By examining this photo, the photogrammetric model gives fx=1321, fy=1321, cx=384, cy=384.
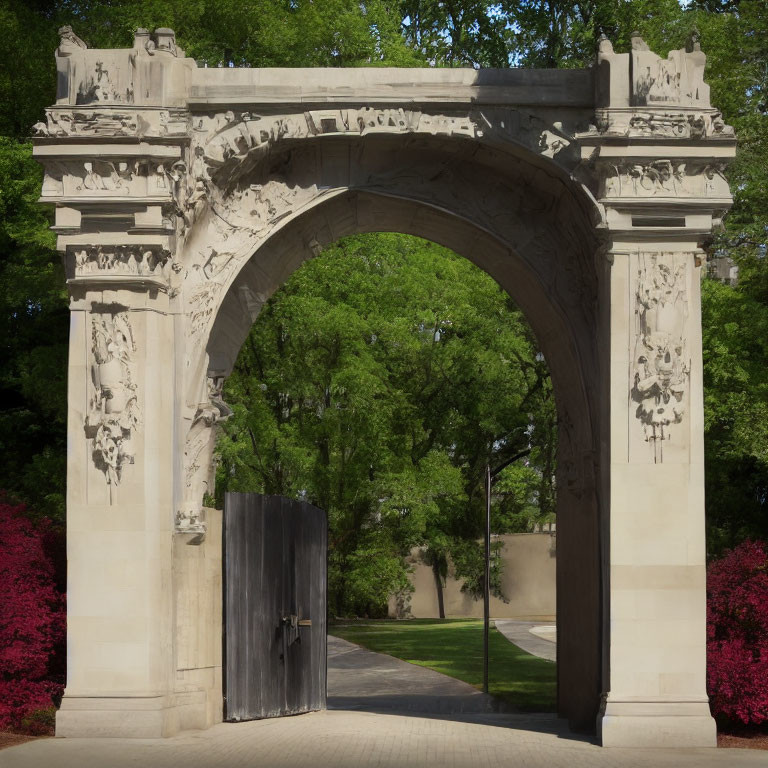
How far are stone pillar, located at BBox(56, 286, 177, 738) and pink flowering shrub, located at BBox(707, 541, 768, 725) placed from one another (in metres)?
5.29

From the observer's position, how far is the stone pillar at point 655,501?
11859mm

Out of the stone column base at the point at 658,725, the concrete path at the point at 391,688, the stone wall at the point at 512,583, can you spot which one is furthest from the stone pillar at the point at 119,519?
the stone wall at the point at 512,583

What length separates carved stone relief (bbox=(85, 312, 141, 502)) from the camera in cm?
1226

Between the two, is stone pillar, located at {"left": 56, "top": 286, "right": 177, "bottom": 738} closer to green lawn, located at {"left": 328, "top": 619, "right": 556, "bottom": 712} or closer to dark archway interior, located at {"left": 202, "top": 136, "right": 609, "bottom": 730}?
dark archway interior, located at {"left": 202, "top": 136, "right": 609, "bottom": 730}

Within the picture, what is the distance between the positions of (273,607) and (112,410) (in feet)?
11.2

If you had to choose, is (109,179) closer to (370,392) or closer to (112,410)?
(112,410)

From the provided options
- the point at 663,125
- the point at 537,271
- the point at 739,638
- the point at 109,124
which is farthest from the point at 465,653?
the point at 109,124

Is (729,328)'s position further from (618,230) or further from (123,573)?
(123,573)

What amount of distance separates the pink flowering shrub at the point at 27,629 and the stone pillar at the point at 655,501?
5576 mm

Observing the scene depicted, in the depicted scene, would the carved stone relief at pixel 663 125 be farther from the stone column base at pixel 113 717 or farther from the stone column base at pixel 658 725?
the stone column base at pixel 113 717

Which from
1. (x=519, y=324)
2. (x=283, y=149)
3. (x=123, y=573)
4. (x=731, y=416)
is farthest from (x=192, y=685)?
(x=519, y=324)

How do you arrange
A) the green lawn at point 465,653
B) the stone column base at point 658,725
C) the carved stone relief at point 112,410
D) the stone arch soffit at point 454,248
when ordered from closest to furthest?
the stone column base at point 658,725
the carved stone relief at point 112,410
the stone arch soffit at point 454,248
the green lawn at point 465,653

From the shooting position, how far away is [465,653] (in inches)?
1041

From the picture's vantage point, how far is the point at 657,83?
1242cm
